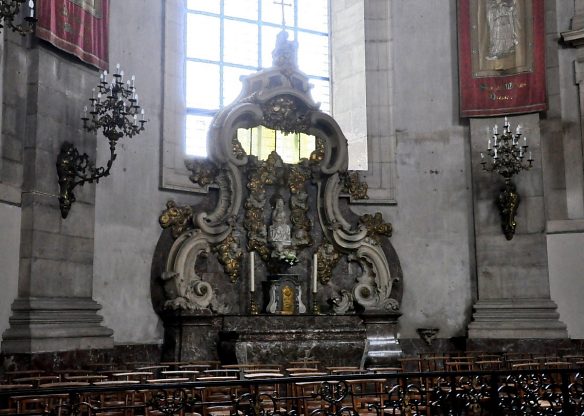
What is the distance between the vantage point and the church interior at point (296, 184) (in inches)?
386

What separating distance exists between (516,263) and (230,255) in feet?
14.8

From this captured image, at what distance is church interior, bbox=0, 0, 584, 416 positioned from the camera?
9797 mm

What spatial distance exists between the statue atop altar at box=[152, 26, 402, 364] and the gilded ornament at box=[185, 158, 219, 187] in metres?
0.01

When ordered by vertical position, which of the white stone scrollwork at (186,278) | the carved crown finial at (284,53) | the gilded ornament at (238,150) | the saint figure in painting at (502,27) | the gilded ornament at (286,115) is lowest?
the white stone scrollwork at (186,278)

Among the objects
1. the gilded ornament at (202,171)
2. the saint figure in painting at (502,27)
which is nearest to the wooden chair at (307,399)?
the gilded ornament at (202,171)

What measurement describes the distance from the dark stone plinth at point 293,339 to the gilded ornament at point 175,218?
4.92 feet

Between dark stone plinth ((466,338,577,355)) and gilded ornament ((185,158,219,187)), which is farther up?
gilded ornament ((185,158,219,187))

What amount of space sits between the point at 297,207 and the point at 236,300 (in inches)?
67.1

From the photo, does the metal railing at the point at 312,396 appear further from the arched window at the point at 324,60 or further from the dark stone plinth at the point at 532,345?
the arched window at the point at 324,60

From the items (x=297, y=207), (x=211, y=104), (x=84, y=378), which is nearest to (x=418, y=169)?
(x=297, y=207)

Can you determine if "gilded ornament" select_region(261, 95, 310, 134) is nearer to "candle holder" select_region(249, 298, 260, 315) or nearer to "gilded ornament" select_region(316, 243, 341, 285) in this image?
"gilded ornament" select_region(316, 243, 341, 285)

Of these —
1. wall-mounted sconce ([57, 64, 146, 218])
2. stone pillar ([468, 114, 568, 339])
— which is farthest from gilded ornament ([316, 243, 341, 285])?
wall-mounted sconce ([57, 64, 146, 218])

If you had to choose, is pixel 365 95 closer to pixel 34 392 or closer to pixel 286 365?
pixel 286 365

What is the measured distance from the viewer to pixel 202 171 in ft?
39.6
